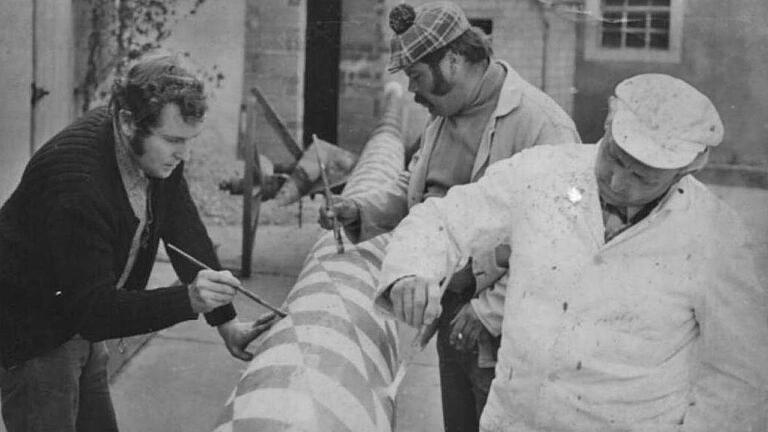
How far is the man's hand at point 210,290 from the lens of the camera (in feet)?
7.03

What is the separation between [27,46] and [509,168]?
2368mm

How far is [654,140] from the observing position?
1.69 meters

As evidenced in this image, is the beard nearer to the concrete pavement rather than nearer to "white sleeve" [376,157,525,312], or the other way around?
"white sleeve" [376,157,525,312]

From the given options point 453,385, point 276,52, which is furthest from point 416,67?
point 276,52

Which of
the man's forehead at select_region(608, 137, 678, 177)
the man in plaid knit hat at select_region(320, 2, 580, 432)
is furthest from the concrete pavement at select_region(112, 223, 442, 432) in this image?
the man's forehead at select_region(608, 137, 678, 177)

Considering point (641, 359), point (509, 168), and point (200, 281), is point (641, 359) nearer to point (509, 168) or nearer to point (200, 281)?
point (509, 168)

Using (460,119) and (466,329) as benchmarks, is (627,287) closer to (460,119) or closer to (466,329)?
(466,329)

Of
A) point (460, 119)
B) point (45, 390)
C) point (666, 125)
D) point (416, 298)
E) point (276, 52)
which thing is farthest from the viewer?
point (276, 52)

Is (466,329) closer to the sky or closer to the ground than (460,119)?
closer to the ground

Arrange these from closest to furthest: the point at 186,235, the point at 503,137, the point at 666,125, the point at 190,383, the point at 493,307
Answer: the point at 666,125, the point at 493,307, the point at 186,235, the point at 503,137, the point at 190,383

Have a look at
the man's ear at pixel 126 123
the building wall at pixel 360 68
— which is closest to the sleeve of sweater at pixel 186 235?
the man's ear at pixel 126 123

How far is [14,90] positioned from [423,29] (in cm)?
169

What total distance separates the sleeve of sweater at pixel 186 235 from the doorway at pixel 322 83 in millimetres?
3888

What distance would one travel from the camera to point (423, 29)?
107 inches
